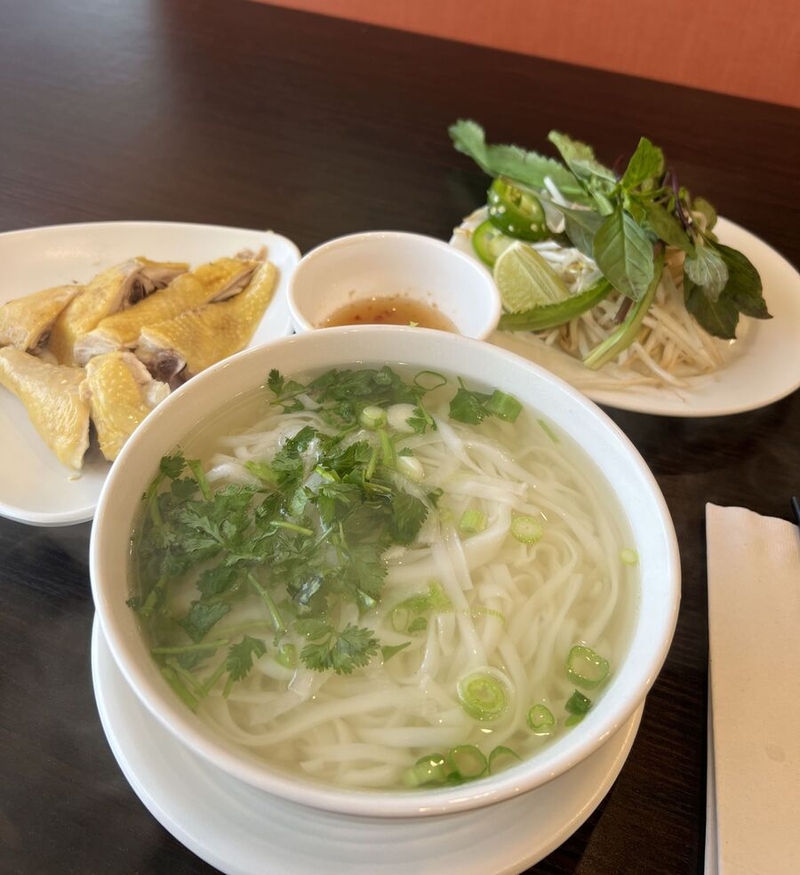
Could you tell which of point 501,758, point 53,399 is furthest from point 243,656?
point 53,399

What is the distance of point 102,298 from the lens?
201 cm

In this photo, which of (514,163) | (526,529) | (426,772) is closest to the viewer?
(426,772)

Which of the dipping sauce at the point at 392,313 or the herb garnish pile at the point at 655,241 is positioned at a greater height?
the herb garnish pile at the point at 655,241

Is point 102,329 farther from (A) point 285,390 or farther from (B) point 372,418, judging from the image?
(B) point 372,418

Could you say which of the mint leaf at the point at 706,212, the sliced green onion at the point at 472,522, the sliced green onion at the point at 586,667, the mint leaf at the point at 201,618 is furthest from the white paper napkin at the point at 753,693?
the mint leaf at the point at 706,212

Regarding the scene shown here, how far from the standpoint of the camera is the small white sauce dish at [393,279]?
196 cm

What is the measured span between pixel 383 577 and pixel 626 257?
126 centimetres

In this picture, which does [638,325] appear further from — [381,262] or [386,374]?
[386,374]

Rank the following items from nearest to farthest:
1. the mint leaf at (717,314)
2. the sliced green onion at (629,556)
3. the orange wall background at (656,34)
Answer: the sliced green onion at (629,556)
the mint leaf at (717,314)
the orange wall background at (656,34)

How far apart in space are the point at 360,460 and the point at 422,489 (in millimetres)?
128

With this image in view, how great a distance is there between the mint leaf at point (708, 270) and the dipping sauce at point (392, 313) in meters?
0.68

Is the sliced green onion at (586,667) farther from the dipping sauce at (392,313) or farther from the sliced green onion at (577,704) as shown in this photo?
the dipping sauce at (392,313)

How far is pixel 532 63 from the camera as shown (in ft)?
10.5

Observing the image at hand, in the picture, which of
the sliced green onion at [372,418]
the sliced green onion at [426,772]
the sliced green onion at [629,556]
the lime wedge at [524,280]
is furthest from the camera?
the lime wedge at [524,280]
